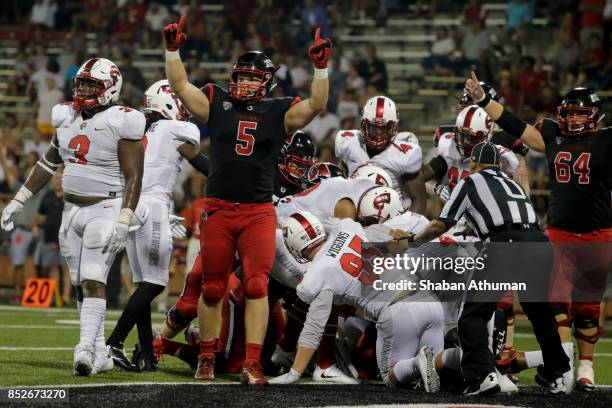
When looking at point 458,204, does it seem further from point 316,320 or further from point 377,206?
point 316,320

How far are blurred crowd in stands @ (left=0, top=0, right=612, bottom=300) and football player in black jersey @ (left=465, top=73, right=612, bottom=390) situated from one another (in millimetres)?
6770

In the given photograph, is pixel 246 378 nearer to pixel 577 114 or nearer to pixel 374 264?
pixel 374 264

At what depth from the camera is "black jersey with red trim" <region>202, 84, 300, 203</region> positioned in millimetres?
6809

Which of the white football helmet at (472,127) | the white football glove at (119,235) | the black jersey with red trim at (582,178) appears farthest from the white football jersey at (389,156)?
the white football glove at (119,235)


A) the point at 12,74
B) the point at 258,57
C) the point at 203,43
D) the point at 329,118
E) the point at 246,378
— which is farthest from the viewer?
the point at 12,74

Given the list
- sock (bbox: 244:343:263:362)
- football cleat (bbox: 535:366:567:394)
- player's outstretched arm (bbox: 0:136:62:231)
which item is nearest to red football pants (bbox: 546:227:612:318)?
football cleat (bbox: 535:366:567:394)

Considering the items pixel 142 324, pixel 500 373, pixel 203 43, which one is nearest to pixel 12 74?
pixel 203 43

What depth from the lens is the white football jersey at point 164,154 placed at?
7.84m

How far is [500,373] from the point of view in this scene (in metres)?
6.75

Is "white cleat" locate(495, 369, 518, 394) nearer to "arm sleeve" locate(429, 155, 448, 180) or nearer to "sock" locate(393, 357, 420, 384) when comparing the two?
"sock" locate(393, 357, 420, 384)

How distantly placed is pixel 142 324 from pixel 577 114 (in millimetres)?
3075

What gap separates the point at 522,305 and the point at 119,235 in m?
2.40

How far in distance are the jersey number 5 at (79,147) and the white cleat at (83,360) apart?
116 centimetres

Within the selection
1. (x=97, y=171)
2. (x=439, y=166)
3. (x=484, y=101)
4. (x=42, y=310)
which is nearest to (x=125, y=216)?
(x=97, y=171)
